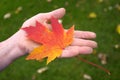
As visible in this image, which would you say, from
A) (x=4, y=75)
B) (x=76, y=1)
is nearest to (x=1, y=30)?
(x=4, y=75)

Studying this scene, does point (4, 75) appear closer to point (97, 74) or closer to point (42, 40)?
point (97, 74)

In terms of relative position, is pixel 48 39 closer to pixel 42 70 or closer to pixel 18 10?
pixel 42 70

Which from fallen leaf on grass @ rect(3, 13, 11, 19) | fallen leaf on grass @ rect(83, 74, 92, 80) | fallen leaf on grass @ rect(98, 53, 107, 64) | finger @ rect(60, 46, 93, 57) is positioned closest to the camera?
finger @ rect(60, 46, 93, 57)

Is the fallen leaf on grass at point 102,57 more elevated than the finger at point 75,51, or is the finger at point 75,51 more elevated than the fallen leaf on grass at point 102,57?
the finger at point 75,51

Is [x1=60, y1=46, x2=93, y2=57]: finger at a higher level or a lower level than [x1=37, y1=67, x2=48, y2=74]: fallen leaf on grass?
higher

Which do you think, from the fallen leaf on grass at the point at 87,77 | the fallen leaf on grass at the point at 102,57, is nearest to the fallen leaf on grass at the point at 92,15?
the fallen leaf on grass at the point at 102,57

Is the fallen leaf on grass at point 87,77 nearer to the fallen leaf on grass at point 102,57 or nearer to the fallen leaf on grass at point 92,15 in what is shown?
the fallen leaf on grass at point 102,57

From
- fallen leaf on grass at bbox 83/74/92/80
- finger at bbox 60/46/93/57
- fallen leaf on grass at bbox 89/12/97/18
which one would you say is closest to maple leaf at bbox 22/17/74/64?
finger at bbox 60/46/93/57

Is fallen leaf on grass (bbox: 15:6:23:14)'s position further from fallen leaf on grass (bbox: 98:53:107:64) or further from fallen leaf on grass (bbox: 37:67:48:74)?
fallen leaf on grass (bbox: 98:53:107:64)
